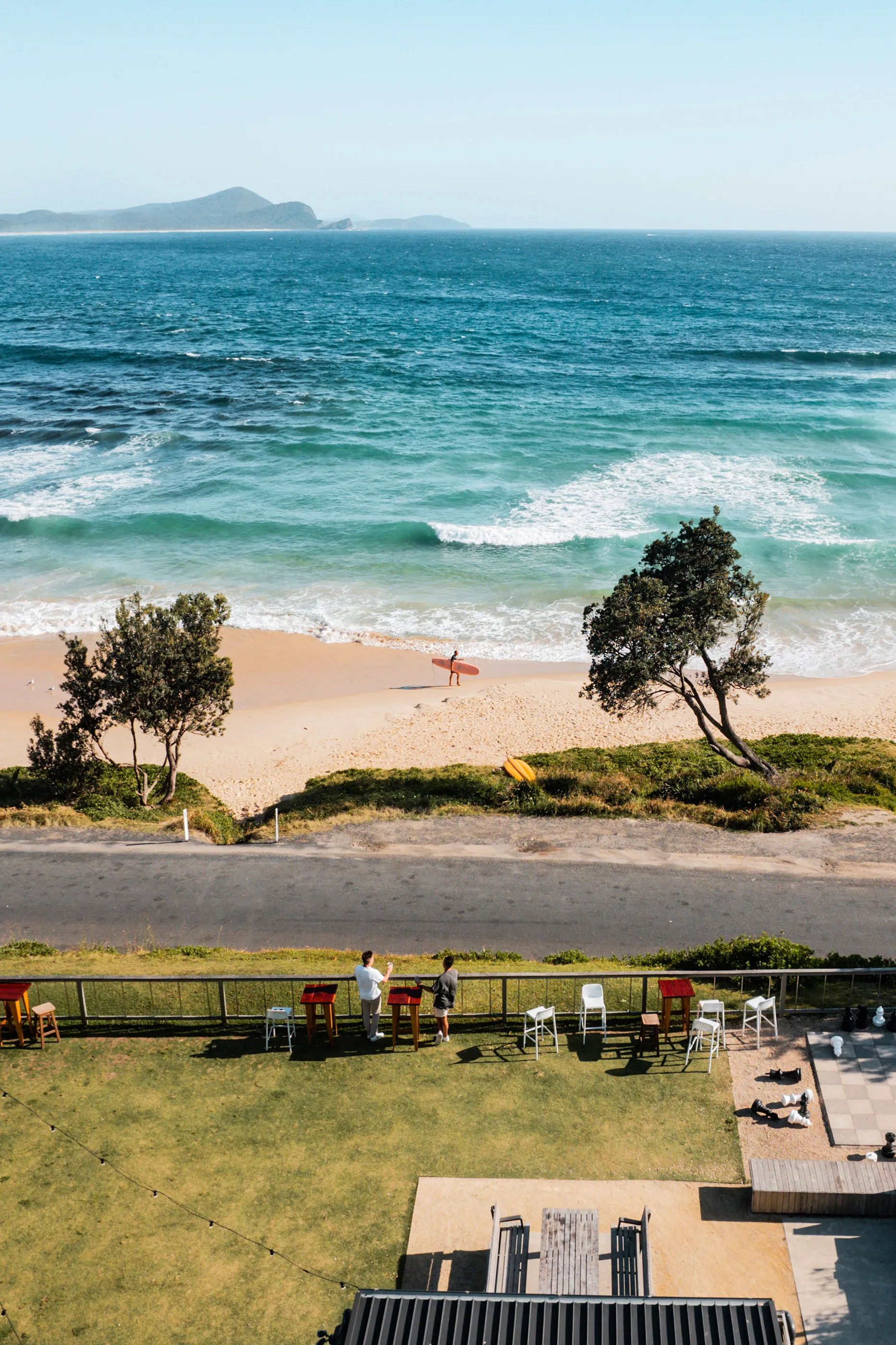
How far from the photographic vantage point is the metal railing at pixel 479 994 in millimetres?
13664

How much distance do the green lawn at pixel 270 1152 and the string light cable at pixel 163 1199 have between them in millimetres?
57

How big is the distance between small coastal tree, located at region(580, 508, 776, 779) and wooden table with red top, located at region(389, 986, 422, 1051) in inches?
426

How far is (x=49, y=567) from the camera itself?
Result: 43.8m

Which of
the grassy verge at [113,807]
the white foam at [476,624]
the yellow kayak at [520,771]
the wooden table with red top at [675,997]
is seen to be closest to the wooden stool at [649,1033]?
the wooden table with red top at [675,997]

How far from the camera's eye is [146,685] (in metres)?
23.2

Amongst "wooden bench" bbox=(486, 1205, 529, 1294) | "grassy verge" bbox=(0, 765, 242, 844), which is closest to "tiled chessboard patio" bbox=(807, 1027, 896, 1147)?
"wooden bench" bbox=(486, 1205, 529, 1294)

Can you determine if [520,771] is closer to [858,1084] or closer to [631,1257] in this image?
[858,1084]

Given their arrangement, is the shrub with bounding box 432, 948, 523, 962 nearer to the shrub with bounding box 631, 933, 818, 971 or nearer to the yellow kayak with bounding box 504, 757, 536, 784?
the shrub with bounding box 631, 933, 818, 971

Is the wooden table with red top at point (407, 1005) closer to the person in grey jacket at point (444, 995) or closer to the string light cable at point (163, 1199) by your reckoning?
the person in grey jacket at point (444, 995)

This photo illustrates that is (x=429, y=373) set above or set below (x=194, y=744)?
above

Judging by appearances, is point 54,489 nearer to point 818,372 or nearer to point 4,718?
point 4,718

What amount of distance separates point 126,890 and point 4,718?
1491 cm

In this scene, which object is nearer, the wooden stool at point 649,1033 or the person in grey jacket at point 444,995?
the wooden stool at point 649,1033

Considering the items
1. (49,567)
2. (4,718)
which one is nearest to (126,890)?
(4,718)
